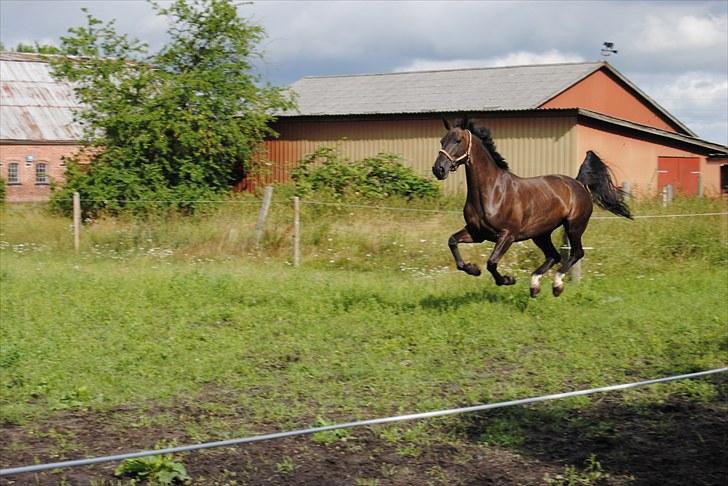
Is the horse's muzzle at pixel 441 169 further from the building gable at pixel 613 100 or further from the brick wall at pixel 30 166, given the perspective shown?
the brick wall at pixel 30 166

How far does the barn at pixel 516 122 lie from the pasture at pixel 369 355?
7050 mm

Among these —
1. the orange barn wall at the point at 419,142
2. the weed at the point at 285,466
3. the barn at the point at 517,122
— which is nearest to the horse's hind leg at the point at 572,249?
the weed at the point at 285,466

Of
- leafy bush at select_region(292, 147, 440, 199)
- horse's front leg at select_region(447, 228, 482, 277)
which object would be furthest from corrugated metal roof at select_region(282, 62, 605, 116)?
horse's front leg at select_region(447, 228, 482, 277)

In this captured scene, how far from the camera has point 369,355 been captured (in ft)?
33.8

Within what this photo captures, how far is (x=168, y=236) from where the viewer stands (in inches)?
750

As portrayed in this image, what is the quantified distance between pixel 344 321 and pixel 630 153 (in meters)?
18.4

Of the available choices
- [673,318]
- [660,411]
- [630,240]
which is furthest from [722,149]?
[660,411]

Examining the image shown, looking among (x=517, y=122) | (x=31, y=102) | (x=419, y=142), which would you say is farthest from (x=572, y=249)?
(x=31, y=102)

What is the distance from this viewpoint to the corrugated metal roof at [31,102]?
129 ft

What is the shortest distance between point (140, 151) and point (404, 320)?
14.2m

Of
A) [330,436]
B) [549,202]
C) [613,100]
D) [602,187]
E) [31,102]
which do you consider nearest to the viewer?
[330,436]

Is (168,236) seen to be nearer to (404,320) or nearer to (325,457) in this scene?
(404,320)

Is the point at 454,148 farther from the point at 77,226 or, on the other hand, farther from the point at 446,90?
the point at 446,90

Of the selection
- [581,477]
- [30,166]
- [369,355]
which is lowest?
[581,477]
